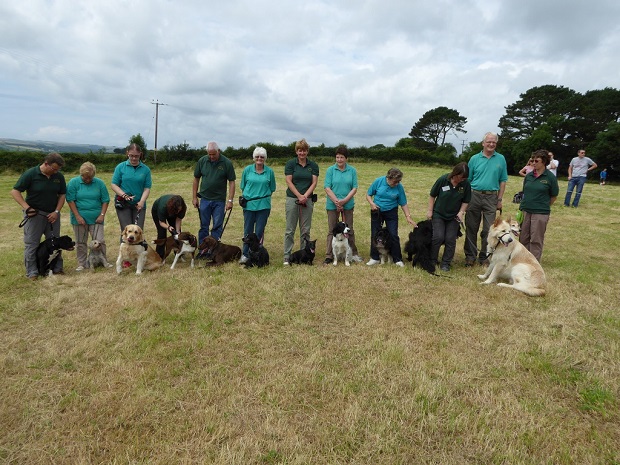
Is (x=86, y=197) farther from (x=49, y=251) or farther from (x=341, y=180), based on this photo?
(x=341, y=180)

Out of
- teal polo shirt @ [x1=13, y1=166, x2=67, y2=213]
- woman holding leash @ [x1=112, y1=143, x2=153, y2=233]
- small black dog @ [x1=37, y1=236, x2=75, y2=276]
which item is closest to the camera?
teal polo shirt @ [x1=13, y1=166, x2=67, y2=213]

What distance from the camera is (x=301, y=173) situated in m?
5.94

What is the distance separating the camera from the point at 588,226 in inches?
413

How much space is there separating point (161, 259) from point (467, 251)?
5732 millimetres

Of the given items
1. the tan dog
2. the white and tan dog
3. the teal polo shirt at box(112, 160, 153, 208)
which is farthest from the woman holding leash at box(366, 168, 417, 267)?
the teal polo shirt at box(112, 160, 153, 208)

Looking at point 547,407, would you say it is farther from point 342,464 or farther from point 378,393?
point 342,464

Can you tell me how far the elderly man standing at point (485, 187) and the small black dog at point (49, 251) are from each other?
7.02m

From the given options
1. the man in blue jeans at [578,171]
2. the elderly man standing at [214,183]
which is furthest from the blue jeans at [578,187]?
the elderly man standing at [214,183]

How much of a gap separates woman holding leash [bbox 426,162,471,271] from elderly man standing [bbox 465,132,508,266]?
19.5 inches

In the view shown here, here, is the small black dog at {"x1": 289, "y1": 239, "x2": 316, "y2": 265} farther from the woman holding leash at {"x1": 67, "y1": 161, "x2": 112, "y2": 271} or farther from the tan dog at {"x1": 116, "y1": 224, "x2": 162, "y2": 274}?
the woman holding leash at {"x1": 67, "y1": 161, "x2": 112, "y2": 271}

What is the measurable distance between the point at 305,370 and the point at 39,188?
16.7ft

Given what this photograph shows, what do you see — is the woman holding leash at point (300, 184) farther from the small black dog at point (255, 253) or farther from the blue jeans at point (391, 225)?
the blue jeans at point (391, 225)

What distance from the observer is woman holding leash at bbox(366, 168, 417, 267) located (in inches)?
243

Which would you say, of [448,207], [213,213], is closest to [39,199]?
[213,213]
